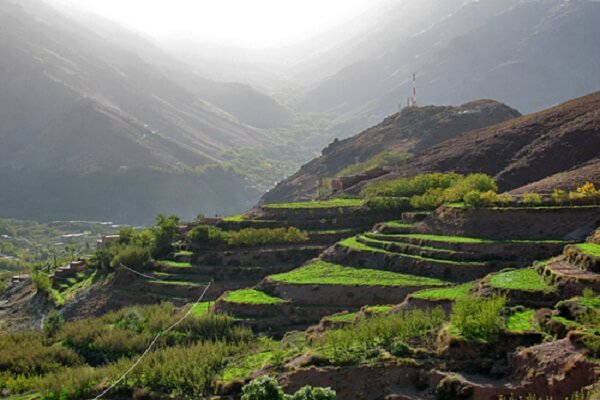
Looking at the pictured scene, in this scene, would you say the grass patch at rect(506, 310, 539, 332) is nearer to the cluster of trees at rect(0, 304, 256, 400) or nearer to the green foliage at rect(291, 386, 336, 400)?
the green foliage at rect(291, 386, 336, 400)

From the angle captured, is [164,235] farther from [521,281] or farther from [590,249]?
[590,249]

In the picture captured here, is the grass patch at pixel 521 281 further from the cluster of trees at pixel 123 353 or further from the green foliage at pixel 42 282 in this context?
the green foliage at pixel 42 282

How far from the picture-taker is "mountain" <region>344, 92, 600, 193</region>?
47.0m

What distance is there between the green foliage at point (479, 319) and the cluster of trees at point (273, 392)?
6.09m

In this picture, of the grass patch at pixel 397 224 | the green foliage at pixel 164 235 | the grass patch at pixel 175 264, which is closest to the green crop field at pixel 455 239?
the grass patch at pixel 397 224

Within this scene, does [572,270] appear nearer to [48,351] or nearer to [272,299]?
[272,299]

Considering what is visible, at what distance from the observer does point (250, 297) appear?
3491 centimetres

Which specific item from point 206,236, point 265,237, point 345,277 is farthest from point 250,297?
point 206,236

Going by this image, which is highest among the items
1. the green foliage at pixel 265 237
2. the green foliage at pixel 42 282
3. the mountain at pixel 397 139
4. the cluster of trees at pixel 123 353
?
the mountain at pixel 397 139

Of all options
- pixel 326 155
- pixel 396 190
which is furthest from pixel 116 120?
pixel 396 190

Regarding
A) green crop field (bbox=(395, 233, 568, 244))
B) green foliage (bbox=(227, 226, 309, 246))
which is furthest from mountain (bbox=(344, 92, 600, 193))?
green foliage (bbox=(227, 226, 309, 246))

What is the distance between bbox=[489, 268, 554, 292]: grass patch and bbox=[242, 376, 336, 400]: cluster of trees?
10368 mm

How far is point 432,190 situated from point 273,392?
28.8 meters

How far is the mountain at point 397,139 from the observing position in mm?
82625
